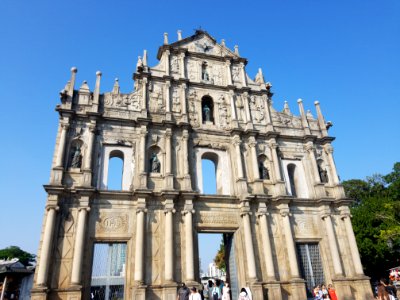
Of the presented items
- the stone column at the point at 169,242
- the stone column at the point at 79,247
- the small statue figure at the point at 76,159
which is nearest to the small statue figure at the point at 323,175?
the stone column at the point at 169,242

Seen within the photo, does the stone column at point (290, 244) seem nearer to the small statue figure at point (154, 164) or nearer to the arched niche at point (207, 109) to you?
the arched niche at point (207, 109)

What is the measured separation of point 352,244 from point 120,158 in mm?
12699

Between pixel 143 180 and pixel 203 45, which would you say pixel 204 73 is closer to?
pixel 203 45

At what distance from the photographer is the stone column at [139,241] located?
12258 mm

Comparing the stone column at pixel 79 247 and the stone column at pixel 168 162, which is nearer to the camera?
the stone column at pixel 79 247

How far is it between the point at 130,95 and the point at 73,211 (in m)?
7.03

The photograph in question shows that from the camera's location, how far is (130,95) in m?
16.9

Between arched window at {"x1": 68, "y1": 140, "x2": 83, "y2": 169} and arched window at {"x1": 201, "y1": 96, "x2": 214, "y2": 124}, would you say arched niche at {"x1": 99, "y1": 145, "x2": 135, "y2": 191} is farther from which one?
arched window at {"x1": 201, "y1": 96, "x2": 214, "y2": 124}

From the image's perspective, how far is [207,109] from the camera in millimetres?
18109

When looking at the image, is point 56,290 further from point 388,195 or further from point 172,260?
point 388,195

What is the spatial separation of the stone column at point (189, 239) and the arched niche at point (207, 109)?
560 centimetres

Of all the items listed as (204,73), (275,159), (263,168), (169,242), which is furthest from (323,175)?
(169,242)

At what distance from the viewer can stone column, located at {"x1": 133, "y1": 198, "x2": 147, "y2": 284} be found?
12258mm

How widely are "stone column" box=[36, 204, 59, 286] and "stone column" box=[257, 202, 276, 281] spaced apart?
923cm
